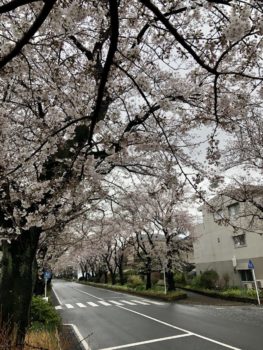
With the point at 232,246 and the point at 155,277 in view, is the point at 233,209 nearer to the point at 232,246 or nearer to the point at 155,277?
the point at 232,246

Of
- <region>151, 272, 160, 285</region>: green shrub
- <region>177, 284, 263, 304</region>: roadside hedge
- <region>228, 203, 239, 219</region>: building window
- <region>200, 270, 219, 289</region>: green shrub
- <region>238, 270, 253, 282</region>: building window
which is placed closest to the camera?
<region>177, 284, 263, 304</region>: roadside hedge

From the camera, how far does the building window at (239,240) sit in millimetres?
28062

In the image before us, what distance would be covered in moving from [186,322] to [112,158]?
9.57 m

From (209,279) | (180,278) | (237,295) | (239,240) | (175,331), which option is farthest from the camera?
(180,278)

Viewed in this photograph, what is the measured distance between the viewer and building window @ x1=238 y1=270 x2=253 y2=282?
2659 centimetres

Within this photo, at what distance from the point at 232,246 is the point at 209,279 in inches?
136

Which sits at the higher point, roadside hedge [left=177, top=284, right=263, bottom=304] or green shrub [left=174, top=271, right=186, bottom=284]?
green shrub [left=174, top=271, right=186, bottom=284]

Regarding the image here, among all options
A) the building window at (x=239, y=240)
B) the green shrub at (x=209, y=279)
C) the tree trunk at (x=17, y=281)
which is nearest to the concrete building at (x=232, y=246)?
the building window at (x=239, y=240)

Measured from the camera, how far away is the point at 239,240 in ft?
94.1

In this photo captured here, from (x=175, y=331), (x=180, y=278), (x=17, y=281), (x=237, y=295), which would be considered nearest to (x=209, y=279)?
(x=237, y=295)

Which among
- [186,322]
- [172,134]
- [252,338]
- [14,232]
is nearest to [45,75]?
[14,232]

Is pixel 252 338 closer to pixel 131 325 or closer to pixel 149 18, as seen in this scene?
pixel 131 325

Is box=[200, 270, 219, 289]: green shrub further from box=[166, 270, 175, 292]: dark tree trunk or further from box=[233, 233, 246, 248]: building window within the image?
box=[166, 270, 175, 292]: dark tree trunk

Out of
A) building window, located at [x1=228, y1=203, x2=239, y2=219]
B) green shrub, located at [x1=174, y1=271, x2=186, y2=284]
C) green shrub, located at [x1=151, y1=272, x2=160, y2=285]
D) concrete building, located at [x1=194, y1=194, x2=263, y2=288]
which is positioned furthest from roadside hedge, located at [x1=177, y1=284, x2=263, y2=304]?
green shrub, located at [x1=151, y1=272, x2=160, y2=285]
